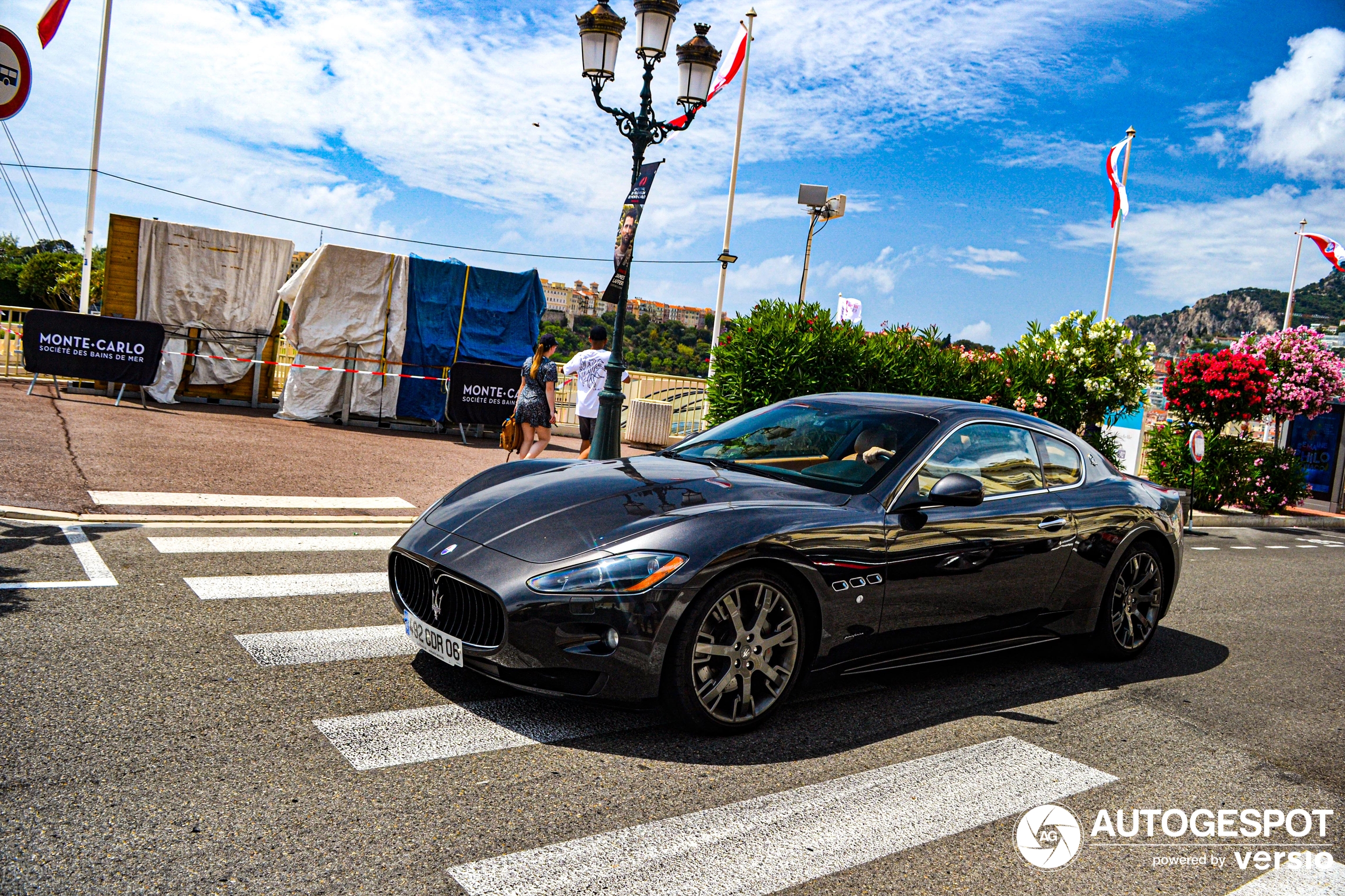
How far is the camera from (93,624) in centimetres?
470

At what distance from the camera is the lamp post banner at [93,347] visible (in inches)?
565

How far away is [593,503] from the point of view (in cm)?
430

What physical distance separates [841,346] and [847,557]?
9301 millimetres

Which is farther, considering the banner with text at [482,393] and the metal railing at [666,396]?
the metal railing at [666,396]

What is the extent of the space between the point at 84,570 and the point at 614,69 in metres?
7.36

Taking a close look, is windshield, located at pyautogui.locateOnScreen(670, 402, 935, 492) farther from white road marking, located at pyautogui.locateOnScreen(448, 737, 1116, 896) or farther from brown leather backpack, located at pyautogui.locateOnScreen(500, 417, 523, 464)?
brown leather backpack, located at pyautogui.locateOnScreen(500, 417, 523, 464)

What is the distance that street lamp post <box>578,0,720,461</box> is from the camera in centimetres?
985

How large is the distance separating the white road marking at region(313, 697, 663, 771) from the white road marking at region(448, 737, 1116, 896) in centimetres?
82

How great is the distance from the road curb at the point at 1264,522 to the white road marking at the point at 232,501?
1366cm

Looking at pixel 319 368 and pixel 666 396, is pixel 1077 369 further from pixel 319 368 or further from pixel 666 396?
pixel 319 368

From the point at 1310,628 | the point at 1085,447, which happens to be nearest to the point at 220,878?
the point at 1085,447

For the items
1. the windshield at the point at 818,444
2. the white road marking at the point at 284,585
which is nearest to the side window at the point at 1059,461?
the windshield at the point at 818,444

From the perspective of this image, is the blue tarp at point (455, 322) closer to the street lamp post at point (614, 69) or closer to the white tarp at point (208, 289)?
the white tarp at point (208, 289)

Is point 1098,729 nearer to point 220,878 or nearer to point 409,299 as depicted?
point 220,878
